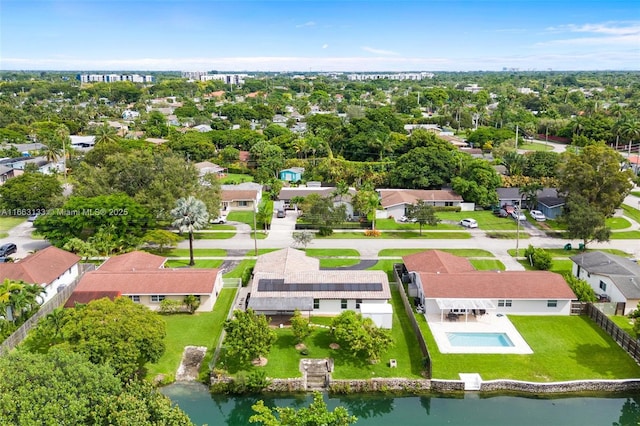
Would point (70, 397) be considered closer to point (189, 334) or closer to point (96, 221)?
point (189, 334)

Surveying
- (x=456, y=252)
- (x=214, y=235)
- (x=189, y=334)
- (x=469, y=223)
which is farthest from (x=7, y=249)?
(x=469, y=223)

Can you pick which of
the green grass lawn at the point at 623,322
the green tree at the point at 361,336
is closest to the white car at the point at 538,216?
the green grass lawn at the point at 623,322

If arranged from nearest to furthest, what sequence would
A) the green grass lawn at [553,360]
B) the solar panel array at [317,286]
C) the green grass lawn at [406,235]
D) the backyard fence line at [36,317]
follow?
the green grass lawn at [553,360]
the backyard fence line at [36,317]
the solar panel array at [317,286]
the green grass lawn at [406,235]

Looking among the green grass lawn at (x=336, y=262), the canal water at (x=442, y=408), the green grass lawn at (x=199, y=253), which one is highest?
the green grass lawn at (x=336, y=262)

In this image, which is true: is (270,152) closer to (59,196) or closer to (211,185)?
(211,185)

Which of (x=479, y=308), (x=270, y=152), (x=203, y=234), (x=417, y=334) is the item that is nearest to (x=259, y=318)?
(x=417, y=334)

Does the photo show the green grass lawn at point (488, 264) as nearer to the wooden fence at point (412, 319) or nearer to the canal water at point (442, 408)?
the wooden fence at point (412, 319)

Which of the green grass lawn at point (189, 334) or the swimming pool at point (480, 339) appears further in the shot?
the swimming pool at point (480, 339)
